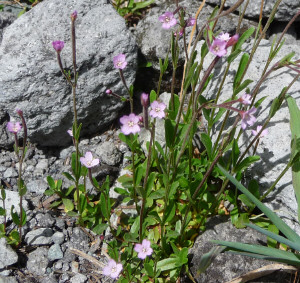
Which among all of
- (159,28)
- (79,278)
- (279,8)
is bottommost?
(79,278)

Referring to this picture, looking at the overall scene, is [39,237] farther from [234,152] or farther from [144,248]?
[234,152]

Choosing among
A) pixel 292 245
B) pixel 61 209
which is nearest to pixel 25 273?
pixel 61 209

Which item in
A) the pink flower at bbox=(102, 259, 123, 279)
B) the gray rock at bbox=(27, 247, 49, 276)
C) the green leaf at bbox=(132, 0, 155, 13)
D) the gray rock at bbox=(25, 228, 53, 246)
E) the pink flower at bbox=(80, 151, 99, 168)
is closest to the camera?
the pink flower at bbox=(102, 259, 123, 279)

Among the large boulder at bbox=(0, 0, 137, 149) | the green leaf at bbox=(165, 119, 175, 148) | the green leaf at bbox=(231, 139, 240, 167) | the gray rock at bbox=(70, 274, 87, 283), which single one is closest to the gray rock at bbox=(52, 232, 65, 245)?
the gray rock at bbox=(70, 274, 87, 283)

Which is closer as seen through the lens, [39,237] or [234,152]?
[234,152]

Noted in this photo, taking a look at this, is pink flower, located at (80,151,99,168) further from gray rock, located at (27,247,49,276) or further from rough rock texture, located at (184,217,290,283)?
rough rock texture, located at (184,217,290,283)

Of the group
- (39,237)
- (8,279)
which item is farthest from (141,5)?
(8,279)
